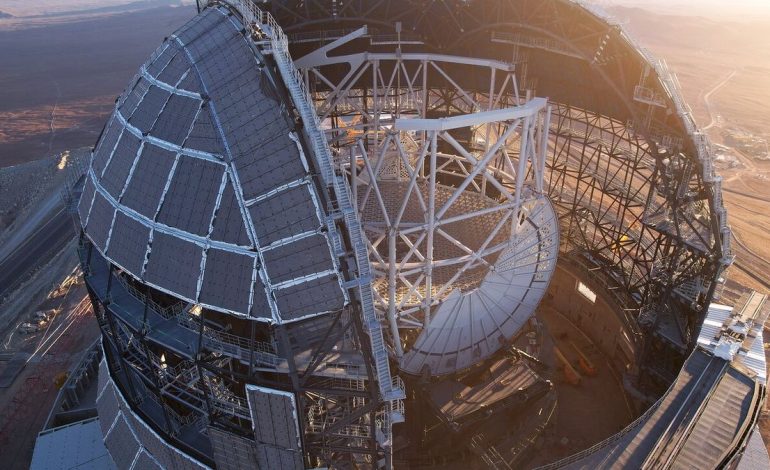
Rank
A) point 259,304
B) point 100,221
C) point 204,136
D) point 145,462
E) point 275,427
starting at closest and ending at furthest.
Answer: point 259,304 < point 275,427 < point 204,136 < point 100,221 < point 145,462

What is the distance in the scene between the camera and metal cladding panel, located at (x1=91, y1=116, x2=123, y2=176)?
27188 millimetres

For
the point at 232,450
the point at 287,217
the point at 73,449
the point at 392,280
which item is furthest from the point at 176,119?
the point at 73,449

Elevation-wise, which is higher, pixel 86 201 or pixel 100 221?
pixel 100 221

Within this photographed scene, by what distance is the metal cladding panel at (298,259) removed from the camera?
20750mm

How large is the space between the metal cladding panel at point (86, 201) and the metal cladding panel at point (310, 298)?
45.2ft

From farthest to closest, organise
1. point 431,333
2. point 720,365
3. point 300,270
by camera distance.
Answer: point 431,333
point 720,365
point 300,270

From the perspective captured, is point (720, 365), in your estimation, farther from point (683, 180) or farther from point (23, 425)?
point (23, 425)

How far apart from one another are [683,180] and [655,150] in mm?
2503

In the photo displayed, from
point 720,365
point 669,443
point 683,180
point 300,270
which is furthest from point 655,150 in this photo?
point 300,270

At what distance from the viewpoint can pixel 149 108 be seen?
25688 millimetres

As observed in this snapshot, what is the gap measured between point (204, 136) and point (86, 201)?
9.99m

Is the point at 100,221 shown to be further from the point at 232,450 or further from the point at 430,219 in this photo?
the point at 430,219

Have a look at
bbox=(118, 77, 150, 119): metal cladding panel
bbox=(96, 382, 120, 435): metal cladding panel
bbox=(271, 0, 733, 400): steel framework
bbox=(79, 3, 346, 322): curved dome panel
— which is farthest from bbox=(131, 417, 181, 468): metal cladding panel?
bbox=(271, 0, 733, 400): steel framework

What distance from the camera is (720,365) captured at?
2781cm
